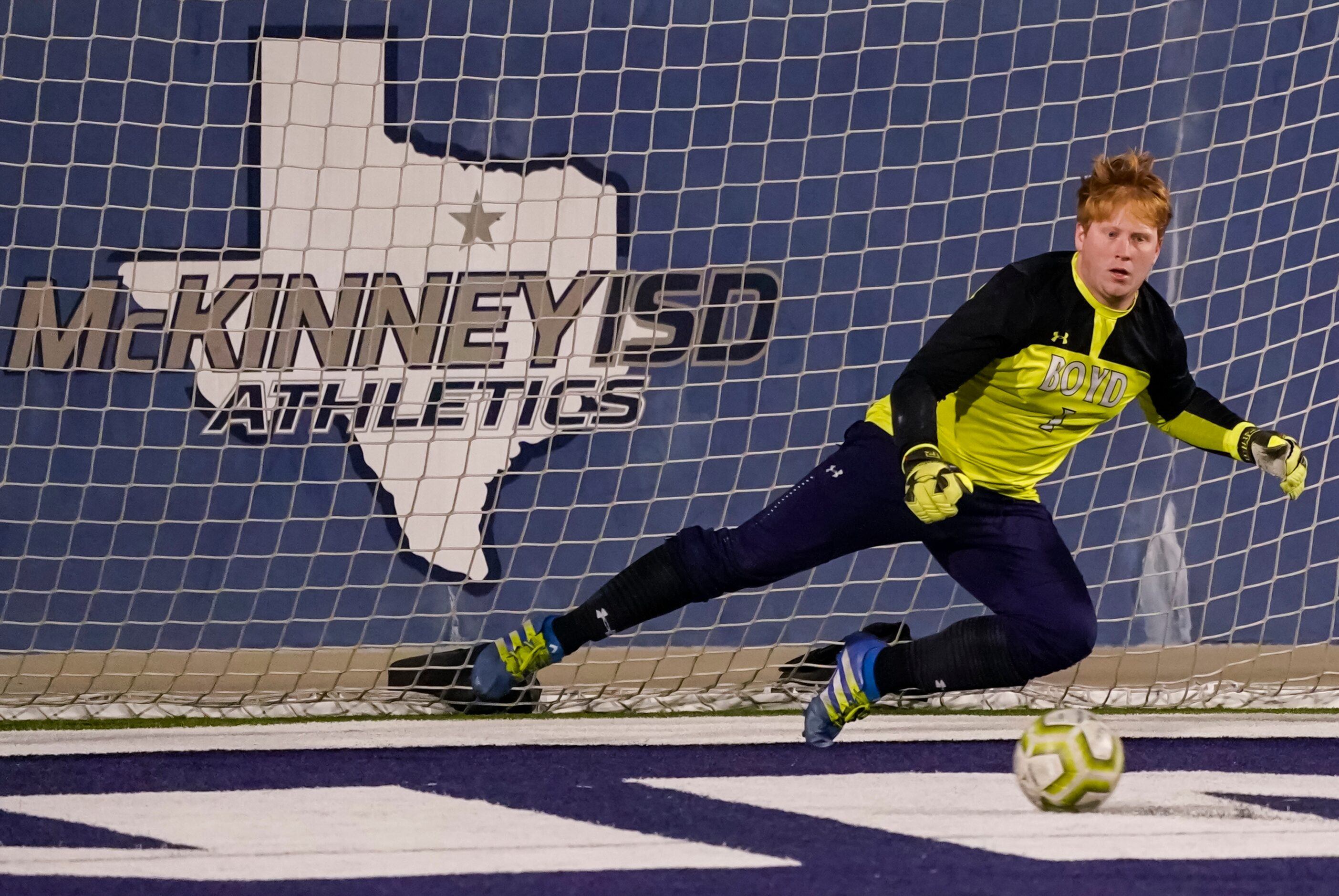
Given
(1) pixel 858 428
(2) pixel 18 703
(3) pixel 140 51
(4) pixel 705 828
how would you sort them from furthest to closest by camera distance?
(3) pixel 140 51 < (2) pixel 18 703 < (1) pixel 858 428 < (4) pixel 705 828

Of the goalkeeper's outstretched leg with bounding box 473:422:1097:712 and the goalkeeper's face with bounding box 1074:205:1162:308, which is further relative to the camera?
the goalkeeper's outstretched leg with bounding box 473:422:1097:712

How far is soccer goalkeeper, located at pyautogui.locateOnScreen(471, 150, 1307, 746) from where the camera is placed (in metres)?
2.48

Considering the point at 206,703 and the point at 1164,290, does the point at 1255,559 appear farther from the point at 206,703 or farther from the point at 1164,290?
the point at 206,703

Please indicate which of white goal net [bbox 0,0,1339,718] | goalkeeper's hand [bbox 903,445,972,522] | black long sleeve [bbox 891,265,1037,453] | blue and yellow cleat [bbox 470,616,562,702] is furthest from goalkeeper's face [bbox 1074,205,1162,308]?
white goal net [bbox 0,0,1339,718]

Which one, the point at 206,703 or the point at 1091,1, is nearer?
the point at 206,703

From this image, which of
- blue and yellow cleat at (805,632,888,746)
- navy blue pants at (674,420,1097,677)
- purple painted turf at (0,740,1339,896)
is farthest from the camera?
blue and yellow cleat at (805,632,888,746)

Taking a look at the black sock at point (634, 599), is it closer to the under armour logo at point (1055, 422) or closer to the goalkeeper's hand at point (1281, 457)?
the under armour logo at point (1055, 422)

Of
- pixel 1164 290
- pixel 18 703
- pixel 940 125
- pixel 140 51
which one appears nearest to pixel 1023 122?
pixel 940 125

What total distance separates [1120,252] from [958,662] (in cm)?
78

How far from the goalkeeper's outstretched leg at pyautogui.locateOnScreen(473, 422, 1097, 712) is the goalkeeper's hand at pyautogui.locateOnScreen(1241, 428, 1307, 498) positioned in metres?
0.40

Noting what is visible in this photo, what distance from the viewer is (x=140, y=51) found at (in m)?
4.12

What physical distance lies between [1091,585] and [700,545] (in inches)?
71.5

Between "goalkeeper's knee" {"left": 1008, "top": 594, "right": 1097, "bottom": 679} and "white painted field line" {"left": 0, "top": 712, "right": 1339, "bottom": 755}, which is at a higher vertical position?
"goalkeeper's knee" {"left": 1008, "top": 594, "right": 1097, "bottom": 679}

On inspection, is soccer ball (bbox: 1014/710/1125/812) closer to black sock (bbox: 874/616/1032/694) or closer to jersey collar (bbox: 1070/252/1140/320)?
black sock (bbox: 874/616/1032/694)
